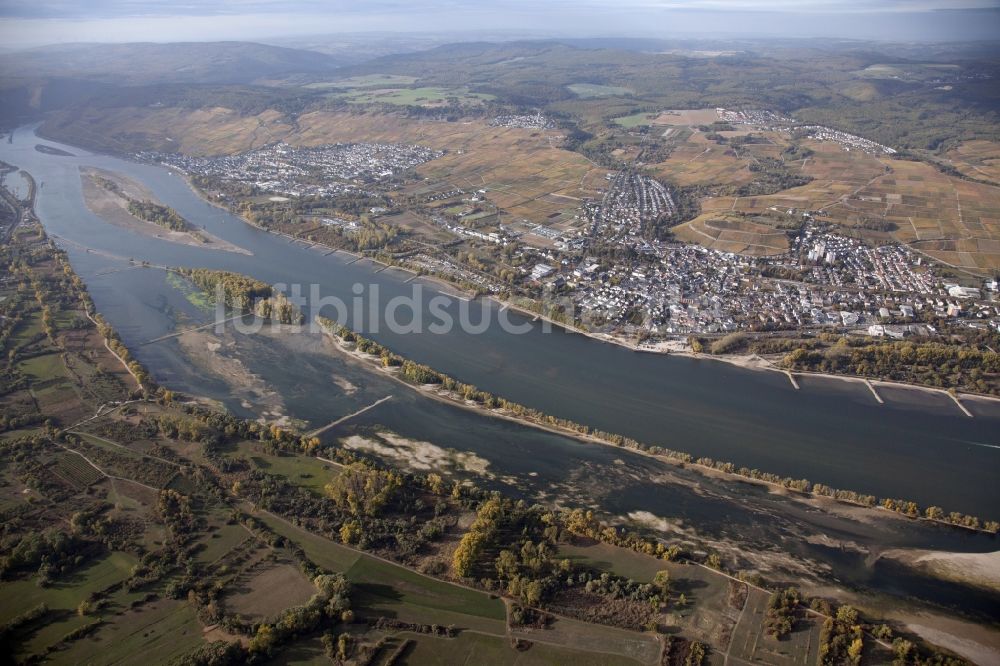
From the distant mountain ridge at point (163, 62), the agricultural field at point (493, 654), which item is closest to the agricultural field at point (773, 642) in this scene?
the agricultural field at point (493, 654)

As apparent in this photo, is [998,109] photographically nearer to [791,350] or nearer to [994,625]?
[791,350]

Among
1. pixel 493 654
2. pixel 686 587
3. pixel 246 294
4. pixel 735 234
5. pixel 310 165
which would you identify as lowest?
pixel 493 654

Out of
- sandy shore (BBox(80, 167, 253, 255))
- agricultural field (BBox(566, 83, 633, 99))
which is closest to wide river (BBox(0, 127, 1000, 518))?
sandy shore (BBox(80, 167, 253, 255))

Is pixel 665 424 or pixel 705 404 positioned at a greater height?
pixel 705 404

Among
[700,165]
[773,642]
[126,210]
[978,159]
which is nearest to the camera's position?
[773,642]

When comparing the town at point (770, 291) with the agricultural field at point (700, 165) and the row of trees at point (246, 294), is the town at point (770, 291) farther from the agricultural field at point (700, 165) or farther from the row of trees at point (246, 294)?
the agricultural field at point (700, 165)

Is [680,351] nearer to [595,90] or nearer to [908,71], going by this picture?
[595,90]

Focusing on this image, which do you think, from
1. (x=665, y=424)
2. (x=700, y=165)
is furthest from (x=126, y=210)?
(x=700, y=165)

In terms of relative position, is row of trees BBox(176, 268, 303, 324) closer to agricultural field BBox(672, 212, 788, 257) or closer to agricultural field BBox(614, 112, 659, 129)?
→ agricultural field BBox(672, 212, 788, 257)
